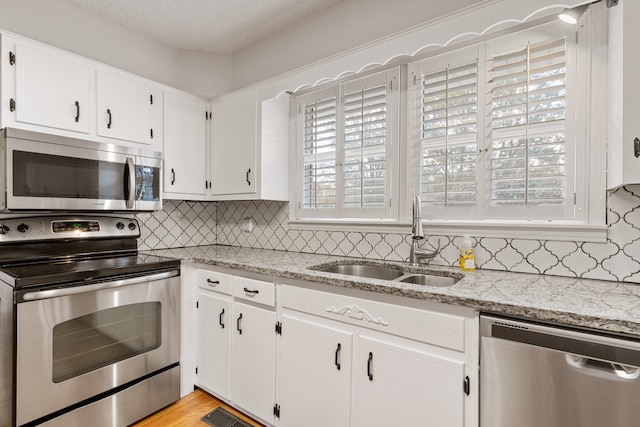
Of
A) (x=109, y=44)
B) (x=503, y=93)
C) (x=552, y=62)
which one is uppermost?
(x=109, y=44)

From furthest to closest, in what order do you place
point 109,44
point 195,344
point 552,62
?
point 109,44
point 195,344
point 552,62

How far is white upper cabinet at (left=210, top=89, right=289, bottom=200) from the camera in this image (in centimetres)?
250

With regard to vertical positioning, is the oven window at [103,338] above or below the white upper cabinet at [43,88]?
below

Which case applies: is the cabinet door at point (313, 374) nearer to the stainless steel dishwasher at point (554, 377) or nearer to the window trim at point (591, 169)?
the stainless steel dishwasher at point (554, 377)

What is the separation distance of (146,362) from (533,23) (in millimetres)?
2814

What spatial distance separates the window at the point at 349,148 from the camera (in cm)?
214

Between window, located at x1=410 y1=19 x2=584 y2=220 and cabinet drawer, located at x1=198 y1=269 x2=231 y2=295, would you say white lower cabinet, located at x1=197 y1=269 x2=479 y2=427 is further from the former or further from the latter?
window, located at x1=410 y1=19 x2=584 y2=220

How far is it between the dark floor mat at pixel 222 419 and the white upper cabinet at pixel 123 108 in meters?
1.89

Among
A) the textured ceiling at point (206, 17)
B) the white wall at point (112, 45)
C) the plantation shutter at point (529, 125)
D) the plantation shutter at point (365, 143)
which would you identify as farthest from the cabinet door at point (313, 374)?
the white wall at point (112, 45)

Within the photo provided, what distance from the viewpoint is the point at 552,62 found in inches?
63.6

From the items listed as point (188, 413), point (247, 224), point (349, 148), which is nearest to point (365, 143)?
point (349, 148)

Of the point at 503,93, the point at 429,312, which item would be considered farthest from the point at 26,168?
the point at 503,93

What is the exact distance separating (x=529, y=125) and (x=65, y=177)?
254cm

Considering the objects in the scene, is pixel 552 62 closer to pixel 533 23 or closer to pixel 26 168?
pixel 533 23
